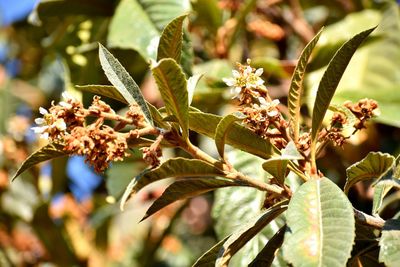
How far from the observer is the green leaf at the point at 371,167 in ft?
2.64

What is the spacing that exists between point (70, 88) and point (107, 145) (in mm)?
773

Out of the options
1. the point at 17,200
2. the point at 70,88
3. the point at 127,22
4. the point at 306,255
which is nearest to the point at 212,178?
the point at 306,255

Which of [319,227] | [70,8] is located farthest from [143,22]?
[319,227]

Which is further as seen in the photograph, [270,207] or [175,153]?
[175,153]

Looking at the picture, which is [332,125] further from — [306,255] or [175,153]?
[175,153]

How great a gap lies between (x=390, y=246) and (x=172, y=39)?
374mm

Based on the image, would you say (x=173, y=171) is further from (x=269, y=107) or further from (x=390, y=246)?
(x=390, y=246)

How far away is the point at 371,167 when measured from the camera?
0.83m

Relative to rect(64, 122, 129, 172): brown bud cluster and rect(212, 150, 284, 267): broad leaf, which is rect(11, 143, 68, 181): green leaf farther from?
rect(212, 150, 284, 267): broad leaf

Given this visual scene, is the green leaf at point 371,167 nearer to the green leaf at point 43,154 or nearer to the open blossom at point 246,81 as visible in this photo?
the open blossom at point 246,81

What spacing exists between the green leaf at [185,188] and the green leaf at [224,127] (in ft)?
0.12

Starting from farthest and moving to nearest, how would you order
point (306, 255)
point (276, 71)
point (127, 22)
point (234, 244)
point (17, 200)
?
point (17, 200)
point (276, 71)
point (127, 22)
point (234, 244)
point (306, 255)

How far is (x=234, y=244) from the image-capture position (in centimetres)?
83

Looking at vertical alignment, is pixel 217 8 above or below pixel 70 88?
above
